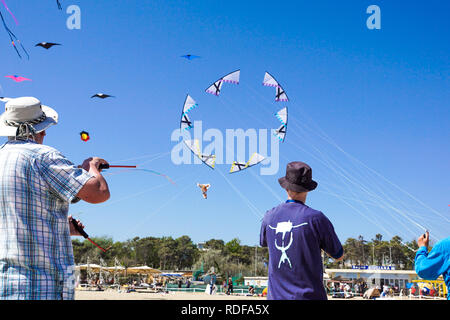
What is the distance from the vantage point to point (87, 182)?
2.37 metres

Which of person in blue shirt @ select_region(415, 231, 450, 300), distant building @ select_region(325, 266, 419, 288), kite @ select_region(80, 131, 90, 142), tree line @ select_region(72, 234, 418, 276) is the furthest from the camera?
tree line @ select_region(72, 234, 418, 276)

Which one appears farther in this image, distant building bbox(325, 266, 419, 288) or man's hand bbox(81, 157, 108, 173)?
distant building bbox(325, 266, 419, 288)

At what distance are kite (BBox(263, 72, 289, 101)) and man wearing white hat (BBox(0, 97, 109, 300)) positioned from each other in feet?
54.6

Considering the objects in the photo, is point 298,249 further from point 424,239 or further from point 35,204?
point 35,204

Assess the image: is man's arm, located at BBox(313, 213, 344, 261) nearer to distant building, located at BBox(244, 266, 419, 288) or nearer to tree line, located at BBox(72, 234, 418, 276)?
distant building, located at BBox(244, 266, 419, 288)

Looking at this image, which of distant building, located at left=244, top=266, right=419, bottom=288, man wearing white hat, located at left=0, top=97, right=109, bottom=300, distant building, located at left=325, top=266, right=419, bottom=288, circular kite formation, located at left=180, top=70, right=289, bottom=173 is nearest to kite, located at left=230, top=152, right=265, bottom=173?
circular kite formation, located at left=180, top=70, right=289, bottom=173

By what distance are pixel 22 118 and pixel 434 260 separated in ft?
10.6

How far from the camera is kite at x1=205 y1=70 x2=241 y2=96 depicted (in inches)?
765

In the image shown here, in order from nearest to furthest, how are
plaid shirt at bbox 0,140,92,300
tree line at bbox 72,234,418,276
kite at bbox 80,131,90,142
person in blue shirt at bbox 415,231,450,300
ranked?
plaid shirt at bbox 0,140,92,300 < person in blue shirt at bbox 415,231,450,300 < kite at bbox 80,131,90,142 < tree line at bbox 72,234,418,276

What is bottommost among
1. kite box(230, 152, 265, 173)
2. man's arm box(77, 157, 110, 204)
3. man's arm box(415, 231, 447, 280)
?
man's arm box(415, 231, 447, 280)

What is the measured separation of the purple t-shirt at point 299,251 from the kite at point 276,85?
1590 centimetres
